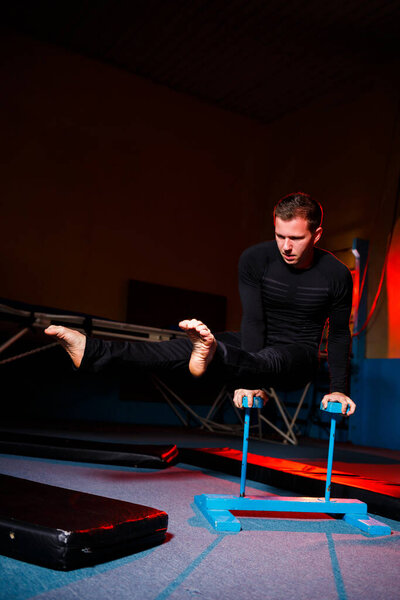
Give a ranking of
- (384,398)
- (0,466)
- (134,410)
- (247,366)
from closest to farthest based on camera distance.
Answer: (247,366) → (0,466) → (384,398) → (134,410)

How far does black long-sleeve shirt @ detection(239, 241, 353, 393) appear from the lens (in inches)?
85.7

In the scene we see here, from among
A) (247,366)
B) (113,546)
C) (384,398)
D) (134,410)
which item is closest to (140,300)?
(134,410)

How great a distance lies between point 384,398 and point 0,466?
12.6 feet

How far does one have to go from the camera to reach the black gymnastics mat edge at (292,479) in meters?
2.04

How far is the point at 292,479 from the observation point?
7.66ft

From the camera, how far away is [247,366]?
1.83m

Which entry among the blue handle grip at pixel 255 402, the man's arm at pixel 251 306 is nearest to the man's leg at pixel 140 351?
the blue handle grip at pixel 255 402

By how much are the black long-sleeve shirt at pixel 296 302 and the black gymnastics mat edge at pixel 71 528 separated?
0.93 metres

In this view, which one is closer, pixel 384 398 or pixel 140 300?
pixel 384 398

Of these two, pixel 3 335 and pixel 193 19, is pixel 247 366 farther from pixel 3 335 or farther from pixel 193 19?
pixel 193 19

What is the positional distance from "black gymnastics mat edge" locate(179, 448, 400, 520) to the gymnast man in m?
0.42

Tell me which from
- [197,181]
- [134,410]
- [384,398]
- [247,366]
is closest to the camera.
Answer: [247,366]

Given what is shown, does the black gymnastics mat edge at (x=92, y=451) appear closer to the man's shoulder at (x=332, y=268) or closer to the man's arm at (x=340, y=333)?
the man's arm at (x=340, y=333)

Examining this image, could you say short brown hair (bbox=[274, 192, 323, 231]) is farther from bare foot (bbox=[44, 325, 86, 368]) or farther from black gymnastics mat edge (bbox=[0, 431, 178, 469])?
black gymnastics mat edge (bbox=[0, 431, 178, 469])
